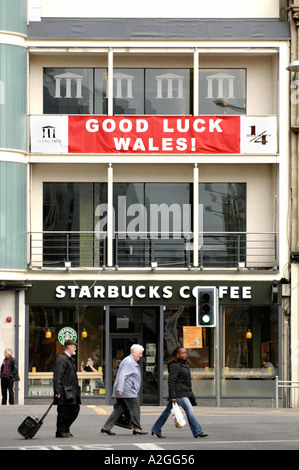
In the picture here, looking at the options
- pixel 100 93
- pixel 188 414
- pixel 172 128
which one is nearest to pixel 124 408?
pixel 188 414

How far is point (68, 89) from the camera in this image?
113 ft

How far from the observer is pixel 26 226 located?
111 ft

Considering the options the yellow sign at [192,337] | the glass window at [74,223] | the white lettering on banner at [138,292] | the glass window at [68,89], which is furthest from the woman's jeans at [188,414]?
the glass window at [68,89]

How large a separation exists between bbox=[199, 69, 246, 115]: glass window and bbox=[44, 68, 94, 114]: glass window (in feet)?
11.0

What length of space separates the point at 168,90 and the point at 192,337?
7403 millimetres

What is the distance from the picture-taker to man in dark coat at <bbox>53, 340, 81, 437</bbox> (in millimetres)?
20047

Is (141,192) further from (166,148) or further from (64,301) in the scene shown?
(64,301)

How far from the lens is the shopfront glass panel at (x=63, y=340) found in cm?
3341

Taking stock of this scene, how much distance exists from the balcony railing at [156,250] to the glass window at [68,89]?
3.77m

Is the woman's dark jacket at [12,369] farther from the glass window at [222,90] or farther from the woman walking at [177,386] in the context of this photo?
the woman walking at [177,386]

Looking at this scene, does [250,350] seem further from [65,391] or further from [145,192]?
[65,391]

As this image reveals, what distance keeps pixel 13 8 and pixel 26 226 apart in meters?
6.25

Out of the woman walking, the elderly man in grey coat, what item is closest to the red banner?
the elderly man in grey coat
